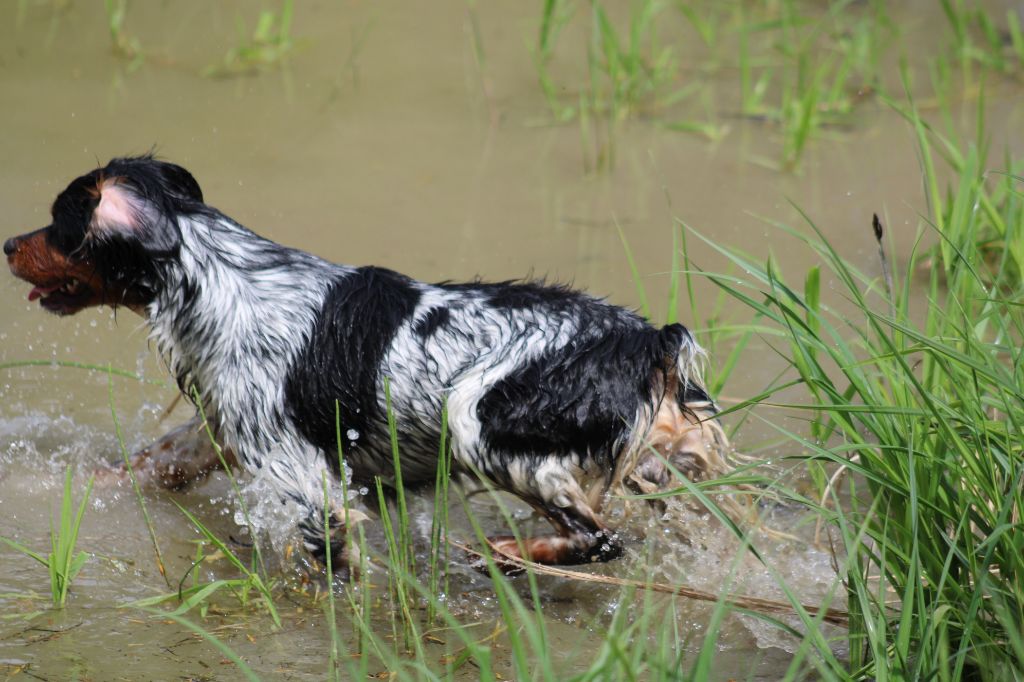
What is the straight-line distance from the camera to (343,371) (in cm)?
334

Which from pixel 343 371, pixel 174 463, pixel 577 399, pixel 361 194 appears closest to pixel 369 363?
pixel 343 371

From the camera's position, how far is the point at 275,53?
259 inches

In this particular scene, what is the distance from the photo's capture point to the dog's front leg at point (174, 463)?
12.5ft

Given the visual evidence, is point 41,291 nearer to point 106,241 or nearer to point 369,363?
point 106,241

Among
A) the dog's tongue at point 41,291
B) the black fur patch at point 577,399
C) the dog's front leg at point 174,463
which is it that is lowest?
the dog's front leg at point 174,463

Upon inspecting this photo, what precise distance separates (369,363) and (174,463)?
2.94 feet

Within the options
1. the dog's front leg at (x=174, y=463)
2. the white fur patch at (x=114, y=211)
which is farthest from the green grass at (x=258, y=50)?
the white fur patch at (x=114, y=211)

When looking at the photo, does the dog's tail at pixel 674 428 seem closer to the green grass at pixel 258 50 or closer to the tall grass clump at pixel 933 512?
Result: the tall grass clump at pixel 933 512

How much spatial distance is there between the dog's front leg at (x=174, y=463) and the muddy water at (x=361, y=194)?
0.06 metres

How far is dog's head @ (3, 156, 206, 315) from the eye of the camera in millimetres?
3297

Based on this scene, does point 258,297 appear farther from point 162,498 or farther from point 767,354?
point 767,354

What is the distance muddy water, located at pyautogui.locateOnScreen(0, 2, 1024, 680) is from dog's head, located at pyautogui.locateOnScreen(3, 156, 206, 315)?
0.48 m

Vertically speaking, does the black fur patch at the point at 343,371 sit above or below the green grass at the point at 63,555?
above

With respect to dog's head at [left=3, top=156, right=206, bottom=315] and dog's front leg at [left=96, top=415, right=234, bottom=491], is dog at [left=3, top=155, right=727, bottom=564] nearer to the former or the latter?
dog's head at [left=3, top=156, right=206, bottom=315]
